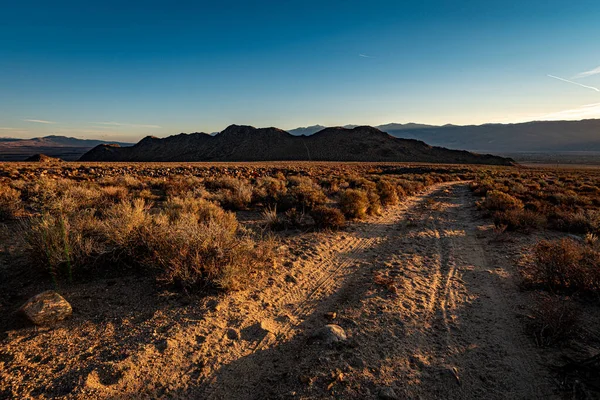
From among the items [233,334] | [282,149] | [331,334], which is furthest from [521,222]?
[282,149]

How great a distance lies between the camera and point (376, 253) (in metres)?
6.43

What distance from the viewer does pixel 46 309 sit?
3260 mm

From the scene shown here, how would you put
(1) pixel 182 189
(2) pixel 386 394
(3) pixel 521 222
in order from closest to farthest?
(2) pixel 386 394 → (3) pixel 521 222 → (1) pixel 182 189

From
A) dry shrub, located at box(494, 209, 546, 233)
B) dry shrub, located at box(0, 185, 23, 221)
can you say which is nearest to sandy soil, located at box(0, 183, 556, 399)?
dry shrub, located at box(494, 209, 546, 233)

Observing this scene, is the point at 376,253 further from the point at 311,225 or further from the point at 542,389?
the point at 542,389

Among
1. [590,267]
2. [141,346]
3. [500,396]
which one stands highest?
[590,267]

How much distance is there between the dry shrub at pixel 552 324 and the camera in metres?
3.25

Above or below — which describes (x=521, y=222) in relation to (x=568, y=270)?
below

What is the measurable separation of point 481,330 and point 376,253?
293 cm

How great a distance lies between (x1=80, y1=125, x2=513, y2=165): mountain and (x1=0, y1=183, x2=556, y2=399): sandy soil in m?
73.0

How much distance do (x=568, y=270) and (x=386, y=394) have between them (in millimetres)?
4052

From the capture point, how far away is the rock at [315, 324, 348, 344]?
329 centimetres

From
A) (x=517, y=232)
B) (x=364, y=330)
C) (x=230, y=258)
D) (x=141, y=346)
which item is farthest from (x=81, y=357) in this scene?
(x=517, y=232)

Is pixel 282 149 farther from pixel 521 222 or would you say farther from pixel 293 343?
pixel 293 343
